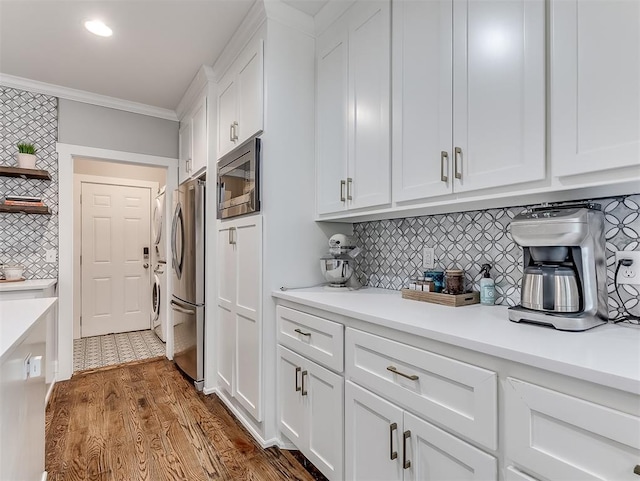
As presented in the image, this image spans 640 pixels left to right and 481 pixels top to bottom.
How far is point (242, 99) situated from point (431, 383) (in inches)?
81.4

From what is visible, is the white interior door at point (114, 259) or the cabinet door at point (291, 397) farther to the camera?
the white interior door at point (114, 259)

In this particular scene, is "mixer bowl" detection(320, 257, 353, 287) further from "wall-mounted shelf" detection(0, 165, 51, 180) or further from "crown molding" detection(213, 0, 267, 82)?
"wall-mounted shelf" detection(0, 165, 51, 180)

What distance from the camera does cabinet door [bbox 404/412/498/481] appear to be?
98cm

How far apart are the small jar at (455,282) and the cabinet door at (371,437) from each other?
620 mm

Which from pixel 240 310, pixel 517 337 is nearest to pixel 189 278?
pixel 240 310

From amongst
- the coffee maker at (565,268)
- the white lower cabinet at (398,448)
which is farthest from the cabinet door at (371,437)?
the coffee maker at (565,268)

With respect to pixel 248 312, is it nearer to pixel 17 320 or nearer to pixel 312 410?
pixel 312 410

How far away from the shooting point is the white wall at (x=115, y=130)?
10.6ft

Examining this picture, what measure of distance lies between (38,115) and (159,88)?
1083 mm

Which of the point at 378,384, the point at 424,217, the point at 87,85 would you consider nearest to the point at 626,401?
the point at 378,384

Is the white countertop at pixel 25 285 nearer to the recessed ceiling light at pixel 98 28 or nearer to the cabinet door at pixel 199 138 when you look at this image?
the cabinet door at pixel 199 138

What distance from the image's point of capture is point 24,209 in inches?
115

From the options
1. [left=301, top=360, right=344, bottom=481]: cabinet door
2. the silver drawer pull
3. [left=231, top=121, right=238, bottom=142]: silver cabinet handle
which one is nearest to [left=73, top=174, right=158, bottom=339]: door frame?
[left=231, top=121, right=238, bottom=142]: silver cabinet handle

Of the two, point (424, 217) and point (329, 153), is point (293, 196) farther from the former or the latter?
point (424, 217)
